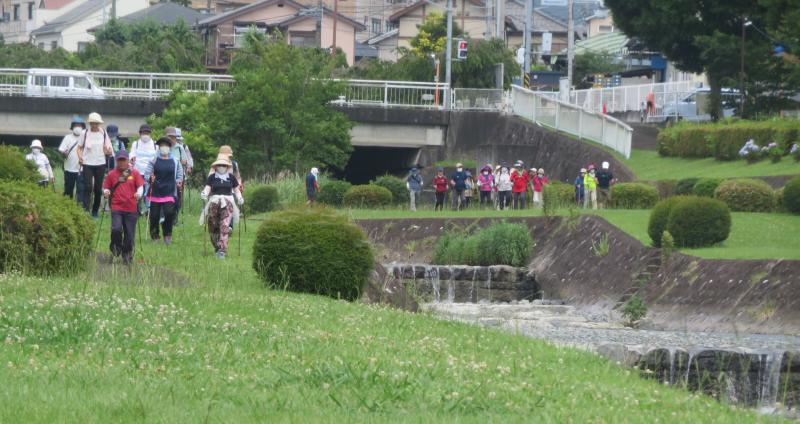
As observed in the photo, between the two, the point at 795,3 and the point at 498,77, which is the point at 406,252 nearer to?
the point at 795,3

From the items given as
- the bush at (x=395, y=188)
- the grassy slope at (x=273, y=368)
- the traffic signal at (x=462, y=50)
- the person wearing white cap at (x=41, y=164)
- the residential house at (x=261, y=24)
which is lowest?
the grassy slope at (x=273, y=368)

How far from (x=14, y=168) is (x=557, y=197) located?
720 inches

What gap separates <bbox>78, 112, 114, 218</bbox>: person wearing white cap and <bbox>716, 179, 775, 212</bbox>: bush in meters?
16.4

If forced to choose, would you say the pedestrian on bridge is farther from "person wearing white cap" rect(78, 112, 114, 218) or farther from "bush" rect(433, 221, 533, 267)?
"bush" rect(433, 221, 533, 267)

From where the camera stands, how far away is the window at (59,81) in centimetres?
5928

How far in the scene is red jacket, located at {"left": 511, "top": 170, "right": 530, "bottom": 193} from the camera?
44969 mm

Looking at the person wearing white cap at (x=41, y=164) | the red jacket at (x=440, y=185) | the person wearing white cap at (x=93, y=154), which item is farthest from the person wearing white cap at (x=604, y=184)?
the person wearing white cap at (x=93, y=154)

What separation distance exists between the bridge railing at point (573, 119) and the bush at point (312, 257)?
32311mm

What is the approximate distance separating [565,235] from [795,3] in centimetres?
1658

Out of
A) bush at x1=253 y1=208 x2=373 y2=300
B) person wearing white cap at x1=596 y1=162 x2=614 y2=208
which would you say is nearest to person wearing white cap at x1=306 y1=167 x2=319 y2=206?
person wearing white cap at x1=596 y1=162 x2=614 y2=208

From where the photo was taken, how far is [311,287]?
1988 centimetres

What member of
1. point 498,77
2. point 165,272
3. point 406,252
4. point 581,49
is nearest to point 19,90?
point 498,77

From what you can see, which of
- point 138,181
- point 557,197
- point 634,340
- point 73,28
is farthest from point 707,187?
point 73,28

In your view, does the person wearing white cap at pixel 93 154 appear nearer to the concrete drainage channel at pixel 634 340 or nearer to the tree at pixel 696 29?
the concrete drainage channel at pixel 634 340
